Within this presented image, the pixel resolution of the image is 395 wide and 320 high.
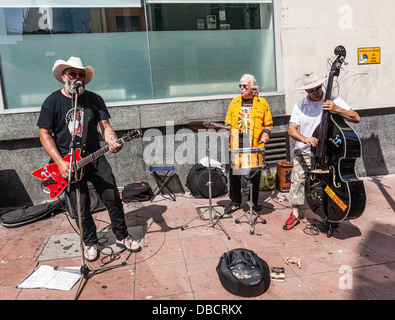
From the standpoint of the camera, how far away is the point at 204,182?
621 cm

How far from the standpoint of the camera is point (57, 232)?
5.02 m

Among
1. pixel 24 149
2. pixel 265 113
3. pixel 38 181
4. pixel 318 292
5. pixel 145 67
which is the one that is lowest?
pixel 318 292

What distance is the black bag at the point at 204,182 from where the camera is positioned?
20.4ft

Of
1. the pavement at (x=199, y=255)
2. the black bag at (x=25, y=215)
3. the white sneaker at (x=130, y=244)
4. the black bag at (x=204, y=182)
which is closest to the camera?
the pavement at (x=199, y=255)

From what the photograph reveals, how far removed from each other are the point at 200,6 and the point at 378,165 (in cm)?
516

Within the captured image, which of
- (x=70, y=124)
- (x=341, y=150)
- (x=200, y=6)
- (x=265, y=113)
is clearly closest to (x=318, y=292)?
(x=341, y=150)

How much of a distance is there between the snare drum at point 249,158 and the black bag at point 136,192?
243 centimetres

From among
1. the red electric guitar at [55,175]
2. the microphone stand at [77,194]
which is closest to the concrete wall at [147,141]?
the red electric guitar at [55,175]

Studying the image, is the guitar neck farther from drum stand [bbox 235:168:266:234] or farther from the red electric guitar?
drum stand [bbox 235:168:266:234]

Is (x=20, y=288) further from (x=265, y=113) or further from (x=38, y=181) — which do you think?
(x=265, y=113)

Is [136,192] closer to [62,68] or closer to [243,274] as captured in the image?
[62,68]

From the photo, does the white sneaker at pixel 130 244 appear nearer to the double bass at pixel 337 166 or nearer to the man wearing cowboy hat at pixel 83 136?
the man wearing cowboy hat at pixel 83 136

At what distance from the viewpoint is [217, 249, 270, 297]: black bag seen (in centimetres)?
316

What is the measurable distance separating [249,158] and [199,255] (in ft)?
4.47
